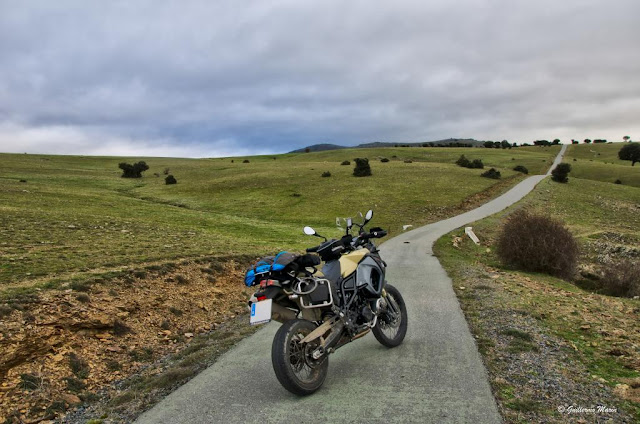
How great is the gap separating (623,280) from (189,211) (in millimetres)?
28921

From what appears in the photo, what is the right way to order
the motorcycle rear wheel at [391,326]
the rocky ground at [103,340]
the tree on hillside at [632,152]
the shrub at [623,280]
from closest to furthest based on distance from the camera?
the rocky ground at [103,340] → the motorcycle rear wheel at [391,326] → the shrub at [623,280] → the tree on hillside at [632,152]

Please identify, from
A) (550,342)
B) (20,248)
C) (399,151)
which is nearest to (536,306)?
(550,342)

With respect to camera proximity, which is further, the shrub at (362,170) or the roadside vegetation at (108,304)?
the shrub at (362,170)

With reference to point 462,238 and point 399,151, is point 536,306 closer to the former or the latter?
point 462,238

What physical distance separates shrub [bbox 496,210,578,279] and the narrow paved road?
32.0 ft

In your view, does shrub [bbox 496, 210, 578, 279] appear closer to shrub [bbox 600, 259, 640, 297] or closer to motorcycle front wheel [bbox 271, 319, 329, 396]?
shrub [bbox 600, 259, 640, 297]

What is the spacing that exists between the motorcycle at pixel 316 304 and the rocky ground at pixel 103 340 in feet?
6.60

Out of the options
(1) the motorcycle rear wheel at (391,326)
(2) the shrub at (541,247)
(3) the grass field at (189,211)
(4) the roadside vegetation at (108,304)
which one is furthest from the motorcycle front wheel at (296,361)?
(2) the shrub at (541,247)

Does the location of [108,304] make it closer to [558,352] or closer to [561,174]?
[558,352]

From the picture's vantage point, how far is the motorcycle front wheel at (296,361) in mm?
4928

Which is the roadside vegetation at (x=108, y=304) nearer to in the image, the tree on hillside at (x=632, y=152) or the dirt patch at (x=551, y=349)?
the dirt patch at (x=551, y=349)

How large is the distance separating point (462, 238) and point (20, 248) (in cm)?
2130

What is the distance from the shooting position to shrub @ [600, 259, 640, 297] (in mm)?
14430

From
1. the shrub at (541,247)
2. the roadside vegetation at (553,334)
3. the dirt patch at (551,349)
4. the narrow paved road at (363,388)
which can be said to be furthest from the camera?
the shrub at (541,247)
